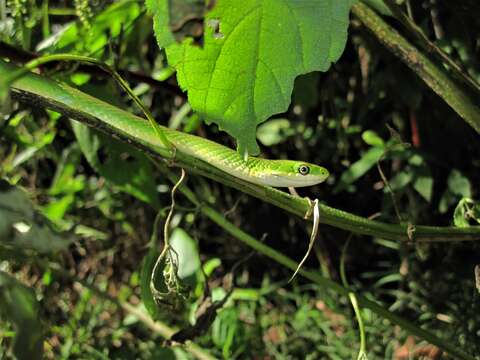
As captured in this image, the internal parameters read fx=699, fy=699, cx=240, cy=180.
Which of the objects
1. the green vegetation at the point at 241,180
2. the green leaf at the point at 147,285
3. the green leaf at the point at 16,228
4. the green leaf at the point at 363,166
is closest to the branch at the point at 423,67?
the green vegetation at the point at 241,180

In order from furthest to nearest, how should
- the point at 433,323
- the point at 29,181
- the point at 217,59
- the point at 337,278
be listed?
the point at 29,181 → the point at 337,278 → the point at 433,323 → the point at 217,59

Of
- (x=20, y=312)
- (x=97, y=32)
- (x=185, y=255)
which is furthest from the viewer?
(x=185, y=255)

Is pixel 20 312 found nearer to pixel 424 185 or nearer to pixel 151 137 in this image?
pixel 151 137

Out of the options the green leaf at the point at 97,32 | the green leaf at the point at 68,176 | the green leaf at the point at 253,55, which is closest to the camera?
the green leaf at the point at 253,55

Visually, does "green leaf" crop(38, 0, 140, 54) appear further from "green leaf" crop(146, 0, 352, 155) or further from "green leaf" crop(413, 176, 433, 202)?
"green leaf" crop(413, 176, 433, 202)

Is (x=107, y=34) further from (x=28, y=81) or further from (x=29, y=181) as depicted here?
(x=29, y=181)

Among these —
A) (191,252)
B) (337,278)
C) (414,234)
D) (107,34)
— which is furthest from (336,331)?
(107,34)

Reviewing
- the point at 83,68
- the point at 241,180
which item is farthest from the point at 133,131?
the point at 83,68

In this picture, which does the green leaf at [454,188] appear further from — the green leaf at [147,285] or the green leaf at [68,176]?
the green leaf at [68,176]
